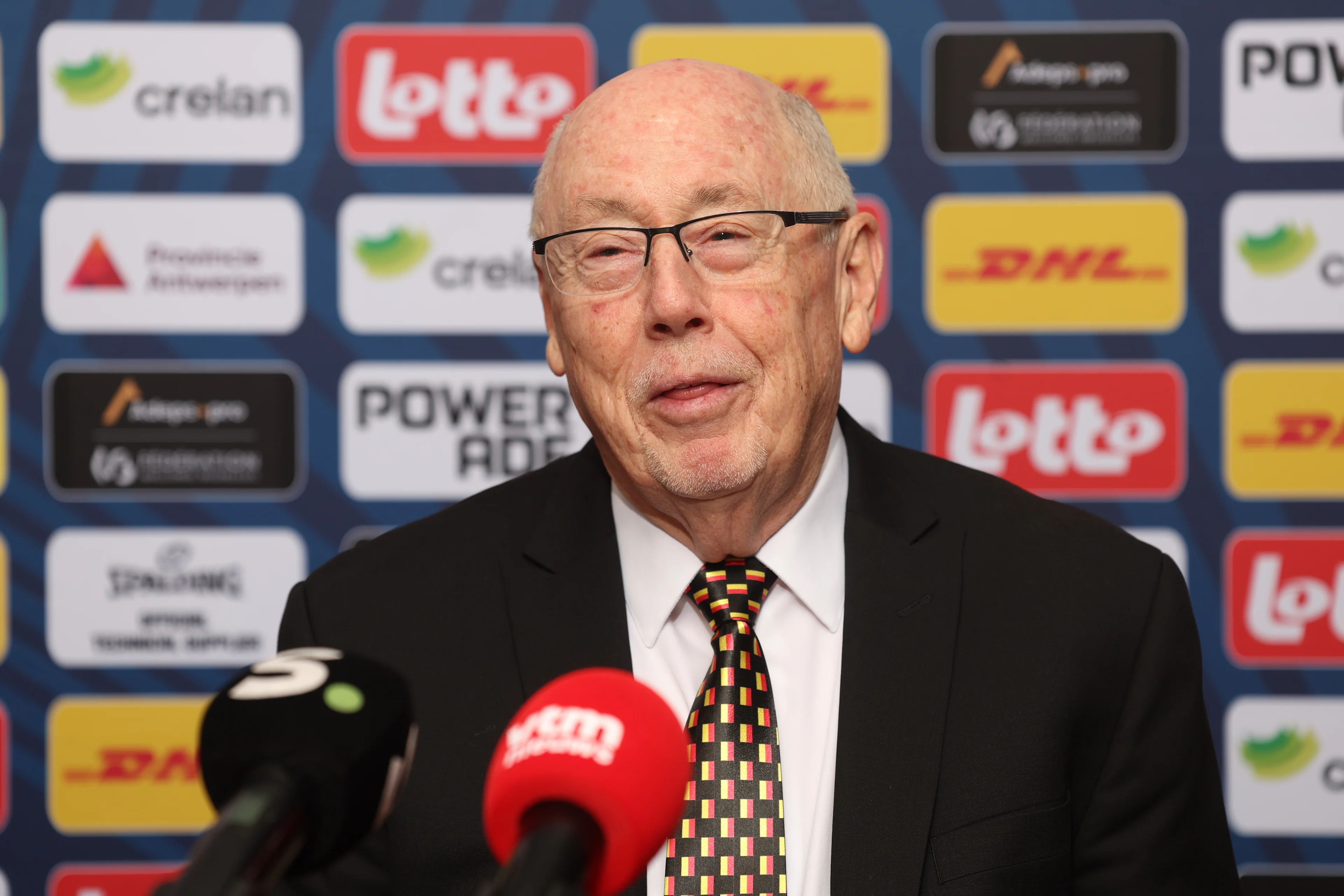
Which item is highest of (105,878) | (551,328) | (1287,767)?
(551,328)

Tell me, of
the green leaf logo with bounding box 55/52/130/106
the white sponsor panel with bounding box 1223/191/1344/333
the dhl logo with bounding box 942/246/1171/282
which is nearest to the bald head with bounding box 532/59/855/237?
the dhl logo with bounding box 942/246/1171/282

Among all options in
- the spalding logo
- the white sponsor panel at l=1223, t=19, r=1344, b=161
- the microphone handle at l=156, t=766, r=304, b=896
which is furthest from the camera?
the white sponsor panel at l=1223, t=19, r=1344, b=161

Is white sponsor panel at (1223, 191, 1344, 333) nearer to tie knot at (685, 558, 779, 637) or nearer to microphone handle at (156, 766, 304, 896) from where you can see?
tie knot at (685, 558, 779, 637)

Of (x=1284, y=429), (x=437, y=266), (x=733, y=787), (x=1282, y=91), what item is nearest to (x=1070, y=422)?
(x=1284, y=429)

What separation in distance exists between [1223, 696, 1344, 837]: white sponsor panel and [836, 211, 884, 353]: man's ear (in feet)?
5.32

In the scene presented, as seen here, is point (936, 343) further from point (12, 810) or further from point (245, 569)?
point (12, 810)

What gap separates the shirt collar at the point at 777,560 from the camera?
144 cm

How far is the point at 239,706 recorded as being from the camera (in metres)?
0.67

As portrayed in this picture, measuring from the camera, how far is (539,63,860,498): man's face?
4.43 ft

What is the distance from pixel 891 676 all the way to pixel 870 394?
4.31 feet

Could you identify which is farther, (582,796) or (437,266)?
(437,266)

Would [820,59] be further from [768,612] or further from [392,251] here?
[768,612]

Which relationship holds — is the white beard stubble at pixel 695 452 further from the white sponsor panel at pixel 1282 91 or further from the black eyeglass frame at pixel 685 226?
the white sponsor panel at pixel 1282 91

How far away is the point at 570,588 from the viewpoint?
1.48 m
